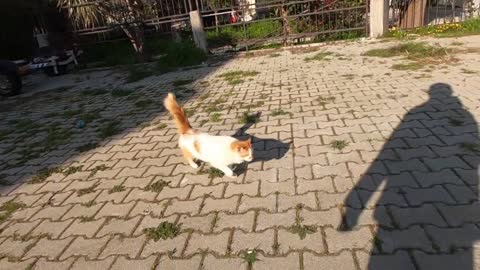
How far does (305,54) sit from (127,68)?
5797 mm

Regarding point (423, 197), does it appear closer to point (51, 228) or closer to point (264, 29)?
point (51, 228)

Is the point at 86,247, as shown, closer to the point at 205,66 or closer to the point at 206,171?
the point at 206,171

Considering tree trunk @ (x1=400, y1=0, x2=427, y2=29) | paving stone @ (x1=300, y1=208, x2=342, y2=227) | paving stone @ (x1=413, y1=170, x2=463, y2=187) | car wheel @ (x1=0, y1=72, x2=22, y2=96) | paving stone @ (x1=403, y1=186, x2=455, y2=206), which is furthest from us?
tree trunk @ (x1=400, y1=0, x2=427, y2=29)

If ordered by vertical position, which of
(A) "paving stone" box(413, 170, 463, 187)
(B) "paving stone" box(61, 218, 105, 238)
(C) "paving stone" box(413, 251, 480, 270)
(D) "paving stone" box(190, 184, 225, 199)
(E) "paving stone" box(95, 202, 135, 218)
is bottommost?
(C) "paving stone" box(413, 251, 480, 270)

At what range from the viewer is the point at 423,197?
123 inches

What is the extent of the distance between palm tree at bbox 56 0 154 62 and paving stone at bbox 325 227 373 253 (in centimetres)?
1065

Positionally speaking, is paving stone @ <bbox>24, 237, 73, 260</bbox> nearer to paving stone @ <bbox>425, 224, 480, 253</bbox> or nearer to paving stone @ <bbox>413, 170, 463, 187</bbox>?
paving stone @ <bbox>425, 224, 480, 253</bbox>

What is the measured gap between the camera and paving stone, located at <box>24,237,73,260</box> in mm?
3016

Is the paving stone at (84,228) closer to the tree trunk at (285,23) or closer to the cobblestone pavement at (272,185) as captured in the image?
the cobblestone pavement at (272,185)

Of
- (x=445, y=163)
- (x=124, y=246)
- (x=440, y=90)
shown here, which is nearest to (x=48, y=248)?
(x=124, y=246)

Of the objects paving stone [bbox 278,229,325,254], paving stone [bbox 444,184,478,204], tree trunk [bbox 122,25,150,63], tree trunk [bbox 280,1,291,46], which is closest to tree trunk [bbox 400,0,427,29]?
tree trunk [bbox 280,1,291,46]

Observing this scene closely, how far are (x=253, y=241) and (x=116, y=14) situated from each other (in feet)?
35.9

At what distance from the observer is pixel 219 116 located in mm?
5977

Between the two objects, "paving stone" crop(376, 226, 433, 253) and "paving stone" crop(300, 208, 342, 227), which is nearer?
"paving stone" crop(376, 226, 433, 253)
